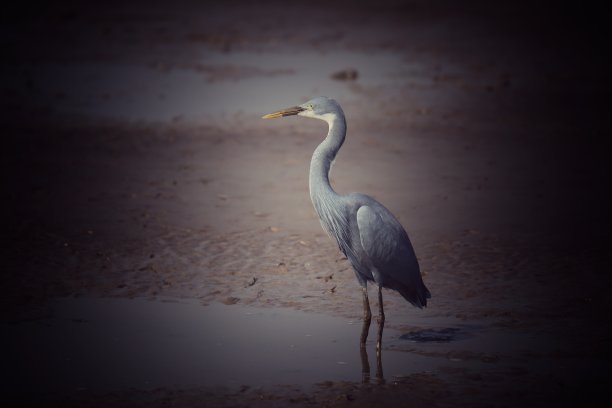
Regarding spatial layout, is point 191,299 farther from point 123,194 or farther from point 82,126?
point 82,126

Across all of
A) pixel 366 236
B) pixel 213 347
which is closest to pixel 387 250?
pixel 366 236

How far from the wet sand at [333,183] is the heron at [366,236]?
16.2 inches

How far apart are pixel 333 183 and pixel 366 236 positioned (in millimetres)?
4489

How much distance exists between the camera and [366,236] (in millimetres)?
6590

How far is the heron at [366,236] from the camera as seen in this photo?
6.61m

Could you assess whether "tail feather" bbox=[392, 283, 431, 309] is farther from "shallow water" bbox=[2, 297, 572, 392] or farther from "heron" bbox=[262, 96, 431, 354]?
"shallow water" bbox=[2, 297, 572, 392]

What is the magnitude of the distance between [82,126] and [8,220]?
14.7 feet

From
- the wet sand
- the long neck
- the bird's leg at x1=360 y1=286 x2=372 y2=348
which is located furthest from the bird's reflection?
the long neck

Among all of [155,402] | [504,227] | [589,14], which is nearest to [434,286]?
[504,227]

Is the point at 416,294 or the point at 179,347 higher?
the point at 416,294

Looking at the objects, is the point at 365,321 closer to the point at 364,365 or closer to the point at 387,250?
the point at 364,365

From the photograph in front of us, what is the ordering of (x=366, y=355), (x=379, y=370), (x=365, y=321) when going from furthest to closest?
(x=365, y=321) < (x=366, y=355) < (x=379, y=370)

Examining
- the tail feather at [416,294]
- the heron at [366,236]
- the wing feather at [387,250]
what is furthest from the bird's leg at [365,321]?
the tail feather at [416,294]

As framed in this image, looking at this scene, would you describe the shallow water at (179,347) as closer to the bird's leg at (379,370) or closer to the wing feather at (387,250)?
the bird's leg at (379,370)
